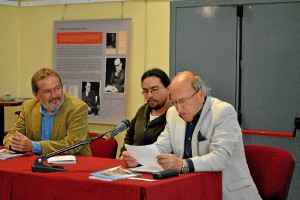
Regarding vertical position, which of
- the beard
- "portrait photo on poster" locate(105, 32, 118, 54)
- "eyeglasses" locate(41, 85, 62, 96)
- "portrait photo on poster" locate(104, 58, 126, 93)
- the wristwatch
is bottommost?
the wristwatch

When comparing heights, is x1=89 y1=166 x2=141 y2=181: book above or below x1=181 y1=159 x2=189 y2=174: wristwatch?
below

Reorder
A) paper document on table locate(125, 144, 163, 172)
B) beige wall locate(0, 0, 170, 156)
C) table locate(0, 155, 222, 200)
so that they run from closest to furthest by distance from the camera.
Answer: table locate(0, 155, 222, 200) < paper document on table locate(125, 144, 163, 172) < beige wall locate(0, 0, 170, 156)

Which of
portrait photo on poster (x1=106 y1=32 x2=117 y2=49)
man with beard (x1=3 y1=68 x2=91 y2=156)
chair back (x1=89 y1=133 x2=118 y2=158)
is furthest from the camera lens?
portrait photo on poster (x1=106 y1=32 x2=117 y2=49)

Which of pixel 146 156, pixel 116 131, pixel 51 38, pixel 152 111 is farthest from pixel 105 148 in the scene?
pixel 51 38

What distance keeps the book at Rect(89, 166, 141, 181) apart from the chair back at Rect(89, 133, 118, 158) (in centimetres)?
111

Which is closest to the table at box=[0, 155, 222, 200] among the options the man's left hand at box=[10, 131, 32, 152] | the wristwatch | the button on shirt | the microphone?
the wristwatch

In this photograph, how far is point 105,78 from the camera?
6270mm

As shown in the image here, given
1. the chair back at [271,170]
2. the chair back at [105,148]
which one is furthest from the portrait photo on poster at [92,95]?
the chair back at [271,170]

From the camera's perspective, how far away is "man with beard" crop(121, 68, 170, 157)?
4.27m

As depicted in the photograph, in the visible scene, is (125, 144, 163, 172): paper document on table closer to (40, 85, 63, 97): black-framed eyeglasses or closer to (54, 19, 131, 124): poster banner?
(40, 85, 63, 97): black-framed eyeglasses

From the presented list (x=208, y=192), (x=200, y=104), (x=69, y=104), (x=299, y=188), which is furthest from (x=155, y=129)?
(x=299, y=188)

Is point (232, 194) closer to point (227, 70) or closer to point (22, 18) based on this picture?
point (227, 70)

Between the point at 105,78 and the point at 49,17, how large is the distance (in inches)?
43.1

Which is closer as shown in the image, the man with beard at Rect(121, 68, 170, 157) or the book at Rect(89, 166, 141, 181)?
the book at Rect(89, 166, 141, 181)
